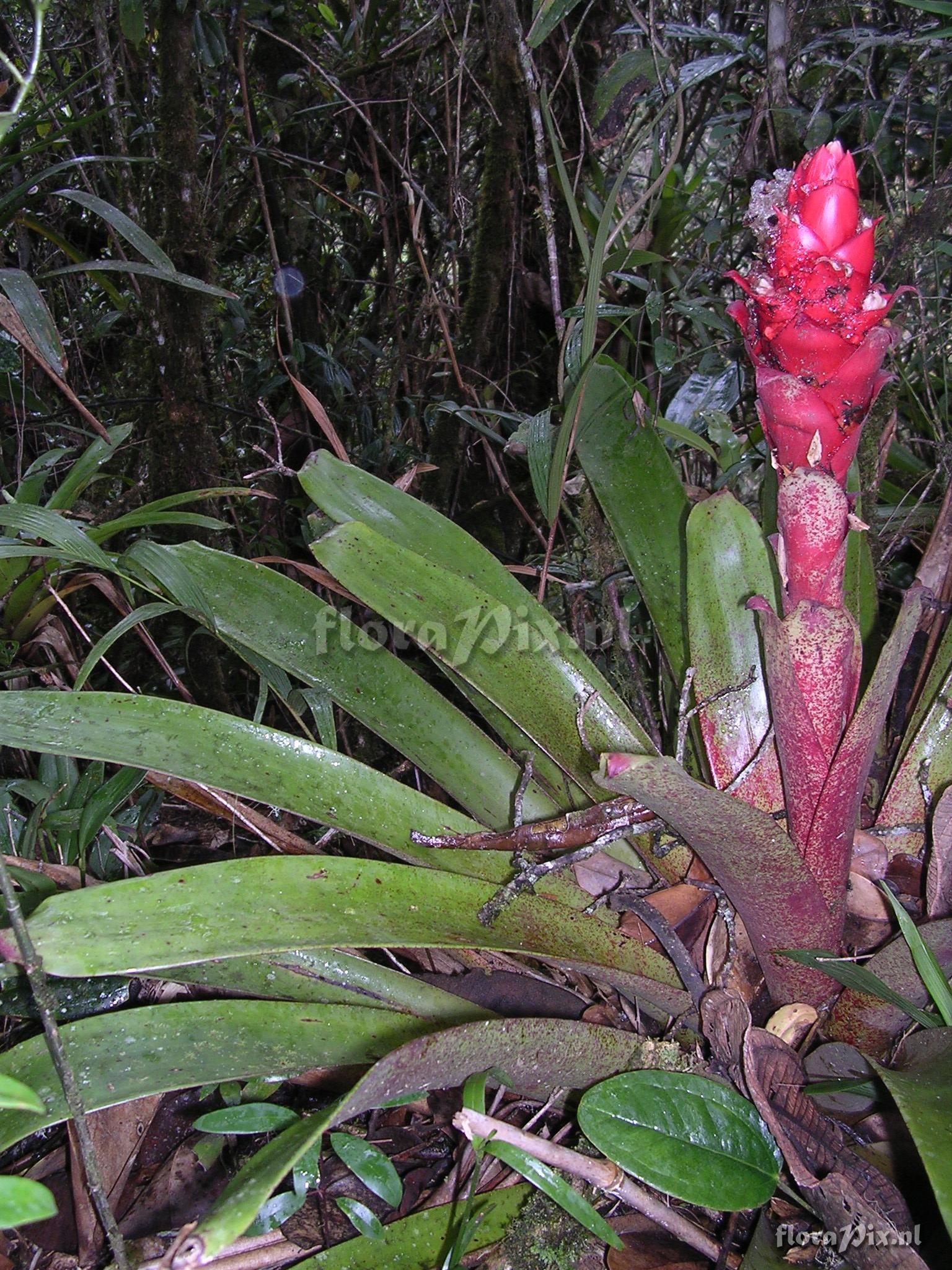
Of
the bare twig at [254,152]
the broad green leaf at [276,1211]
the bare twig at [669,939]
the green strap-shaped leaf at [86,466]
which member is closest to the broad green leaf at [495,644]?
the bare twig at [669,939]

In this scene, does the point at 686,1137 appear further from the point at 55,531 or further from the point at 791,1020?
the point at 55,531

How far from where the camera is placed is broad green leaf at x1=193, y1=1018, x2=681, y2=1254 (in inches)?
18.8

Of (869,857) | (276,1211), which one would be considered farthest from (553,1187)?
(869,857)

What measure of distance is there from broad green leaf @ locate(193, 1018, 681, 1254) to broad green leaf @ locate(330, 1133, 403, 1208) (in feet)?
0.25

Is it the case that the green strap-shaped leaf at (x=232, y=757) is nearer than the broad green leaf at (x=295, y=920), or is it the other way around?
the broad green leaf at (x=295, y=920)

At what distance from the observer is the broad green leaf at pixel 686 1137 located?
0.64 m

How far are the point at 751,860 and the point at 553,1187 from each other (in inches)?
12.6

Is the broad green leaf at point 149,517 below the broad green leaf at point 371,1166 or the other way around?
the other way around

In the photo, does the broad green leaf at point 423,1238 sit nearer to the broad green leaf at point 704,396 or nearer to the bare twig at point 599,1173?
the bare twig at point 599,1173

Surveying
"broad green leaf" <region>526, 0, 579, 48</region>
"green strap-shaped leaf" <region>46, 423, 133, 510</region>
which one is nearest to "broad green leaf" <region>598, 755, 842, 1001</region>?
"broad green leaf" <region>526, 0, 579, 48</region>

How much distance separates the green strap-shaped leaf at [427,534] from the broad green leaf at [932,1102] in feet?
1.29

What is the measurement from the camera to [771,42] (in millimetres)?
1505

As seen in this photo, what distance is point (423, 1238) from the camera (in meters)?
0.72

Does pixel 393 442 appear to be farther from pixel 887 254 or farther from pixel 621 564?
pixel 887 254
